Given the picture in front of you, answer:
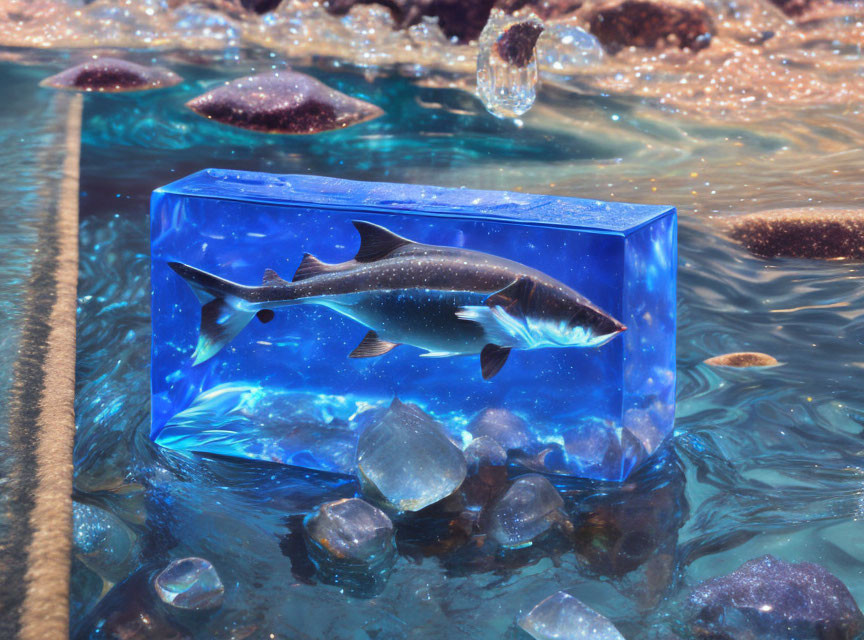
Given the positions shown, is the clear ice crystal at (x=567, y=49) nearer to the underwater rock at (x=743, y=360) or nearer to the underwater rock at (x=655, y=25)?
the underwater rock at (x=655, y=25)

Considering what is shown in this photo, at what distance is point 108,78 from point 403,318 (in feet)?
12.1

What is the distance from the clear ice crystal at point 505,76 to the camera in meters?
4.33

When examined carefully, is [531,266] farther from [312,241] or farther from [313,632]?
[313,632]

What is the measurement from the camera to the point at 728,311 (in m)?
2.16

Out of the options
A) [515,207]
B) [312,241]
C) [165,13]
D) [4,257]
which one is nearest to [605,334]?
[515,207]

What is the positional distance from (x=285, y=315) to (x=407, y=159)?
1972 mm

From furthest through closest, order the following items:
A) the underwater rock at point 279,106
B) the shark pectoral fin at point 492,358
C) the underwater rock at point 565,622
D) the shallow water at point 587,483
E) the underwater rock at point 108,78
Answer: the underwater rock at point 108,78 → the underwater rock at point 279,106 → the shark pectoral fin at point 492,358 → the shallow water at point 587,483 → the underwater rock at point 565,622

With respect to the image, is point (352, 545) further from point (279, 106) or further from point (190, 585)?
point (279, 106)

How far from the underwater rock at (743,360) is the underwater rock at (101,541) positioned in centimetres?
125

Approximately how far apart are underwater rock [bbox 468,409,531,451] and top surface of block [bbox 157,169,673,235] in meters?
0.33

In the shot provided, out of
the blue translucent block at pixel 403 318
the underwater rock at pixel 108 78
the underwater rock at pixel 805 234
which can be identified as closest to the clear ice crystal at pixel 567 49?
the underwater rock at pixel 108 78

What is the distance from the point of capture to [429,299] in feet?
4.54

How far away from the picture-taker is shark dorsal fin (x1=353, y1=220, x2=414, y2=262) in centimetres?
143

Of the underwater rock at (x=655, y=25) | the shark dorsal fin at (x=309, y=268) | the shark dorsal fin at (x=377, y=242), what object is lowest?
the shark dorsal fin at (x=309, y=268)
